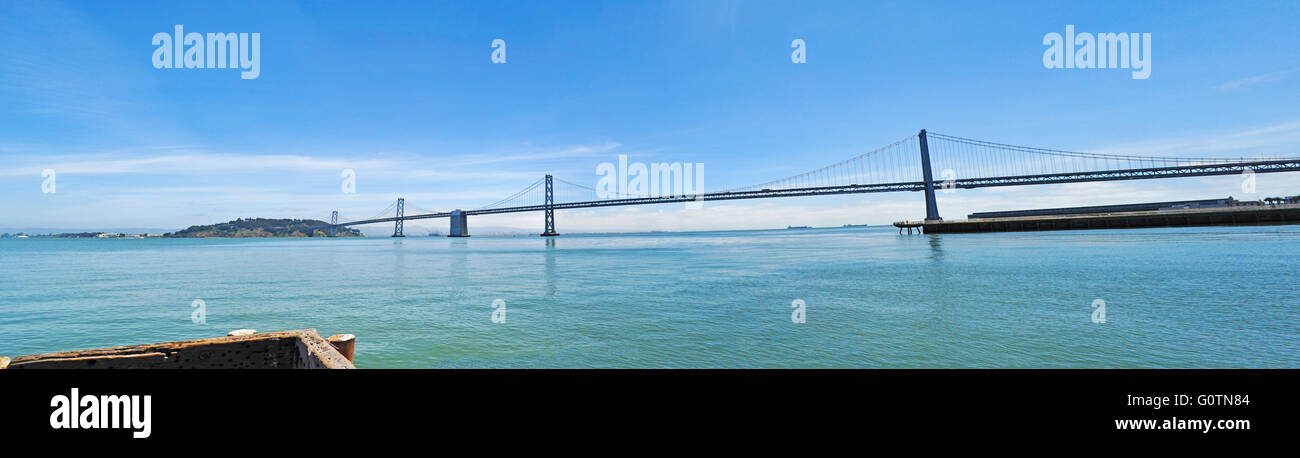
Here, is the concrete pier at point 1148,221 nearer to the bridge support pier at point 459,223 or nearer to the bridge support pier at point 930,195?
the bridge support pier at point 930,195

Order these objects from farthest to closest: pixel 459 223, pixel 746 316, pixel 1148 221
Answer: pixel 459 223
pixel 1148 221
pixel 746 316

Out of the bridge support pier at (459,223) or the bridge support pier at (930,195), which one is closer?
the bridge support pier at (930,195)

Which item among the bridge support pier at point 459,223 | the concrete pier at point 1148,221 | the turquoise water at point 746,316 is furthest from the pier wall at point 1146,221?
the bridge support pier at point 459,223

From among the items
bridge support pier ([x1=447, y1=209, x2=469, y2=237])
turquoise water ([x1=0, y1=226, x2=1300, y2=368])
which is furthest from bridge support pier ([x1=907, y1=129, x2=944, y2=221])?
bridge support pier ([x1=447, y1=209, x2=469, y2=237])

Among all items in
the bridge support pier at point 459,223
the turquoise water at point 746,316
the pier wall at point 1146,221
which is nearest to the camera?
the turquoise water at point 746,316

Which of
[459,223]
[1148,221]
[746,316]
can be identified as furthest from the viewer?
[459,223]

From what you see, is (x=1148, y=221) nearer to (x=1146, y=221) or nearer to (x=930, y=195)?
(x=1146, y=221)

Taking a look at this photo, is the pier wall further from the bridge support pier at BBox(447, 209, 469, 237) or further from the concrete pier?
the bridge support pier at BBox(447, 209, 469, 237)

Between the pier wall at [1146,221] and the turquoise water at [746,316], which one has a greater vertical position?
the pier wall at [1146,221]

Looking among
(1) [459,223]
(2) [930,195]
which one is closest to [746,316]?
(2) [930,195]
